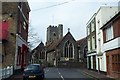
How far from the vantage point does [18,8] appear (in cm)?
2862

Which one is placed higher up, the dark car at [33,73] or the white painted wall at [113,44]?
the white painted wall at [113,44]

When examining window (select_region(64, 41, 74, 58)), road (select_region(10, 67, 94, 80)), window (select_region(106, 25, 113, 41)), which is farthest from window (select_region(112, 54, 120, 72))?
window (select_region(64, 41, 74, 58))

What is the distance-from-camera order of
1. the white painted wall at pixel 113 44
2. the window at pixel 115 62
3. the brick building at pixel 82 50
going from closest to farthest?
the white painted wall at pixel 113 44, the window at pixel 115 62, the brick building at pixel 82 50

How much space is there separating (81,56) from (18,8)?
47903mm

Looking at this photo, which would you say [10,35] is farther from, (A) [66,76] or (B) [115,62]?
(B) [115,62]

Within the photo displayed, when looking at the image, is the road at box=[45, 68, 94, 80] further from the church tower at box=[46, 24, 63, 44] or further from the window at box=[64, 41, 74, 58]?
the church tower at box=[46, 24, 63, 44]

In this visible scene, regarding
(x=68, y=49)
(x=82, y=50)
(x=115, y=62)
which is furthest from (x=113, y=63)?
(x=82, y=50)

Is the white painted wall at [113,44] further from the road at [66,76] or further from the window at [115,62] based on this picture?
the road at [66,76]

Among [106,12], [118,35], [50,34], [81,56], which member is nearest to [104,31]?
[106,12]

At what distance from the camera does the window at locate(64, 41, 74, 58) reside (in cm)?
7250

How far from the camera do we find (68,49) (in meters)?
73.1

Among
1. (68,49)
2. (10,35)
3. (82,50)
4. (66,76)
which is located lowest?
(66,76)

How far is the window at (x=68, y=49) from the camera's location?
238 ft

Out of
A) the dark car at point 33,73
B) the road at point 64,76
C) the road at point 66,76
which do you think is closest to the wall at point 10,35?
the road at point 64,76
